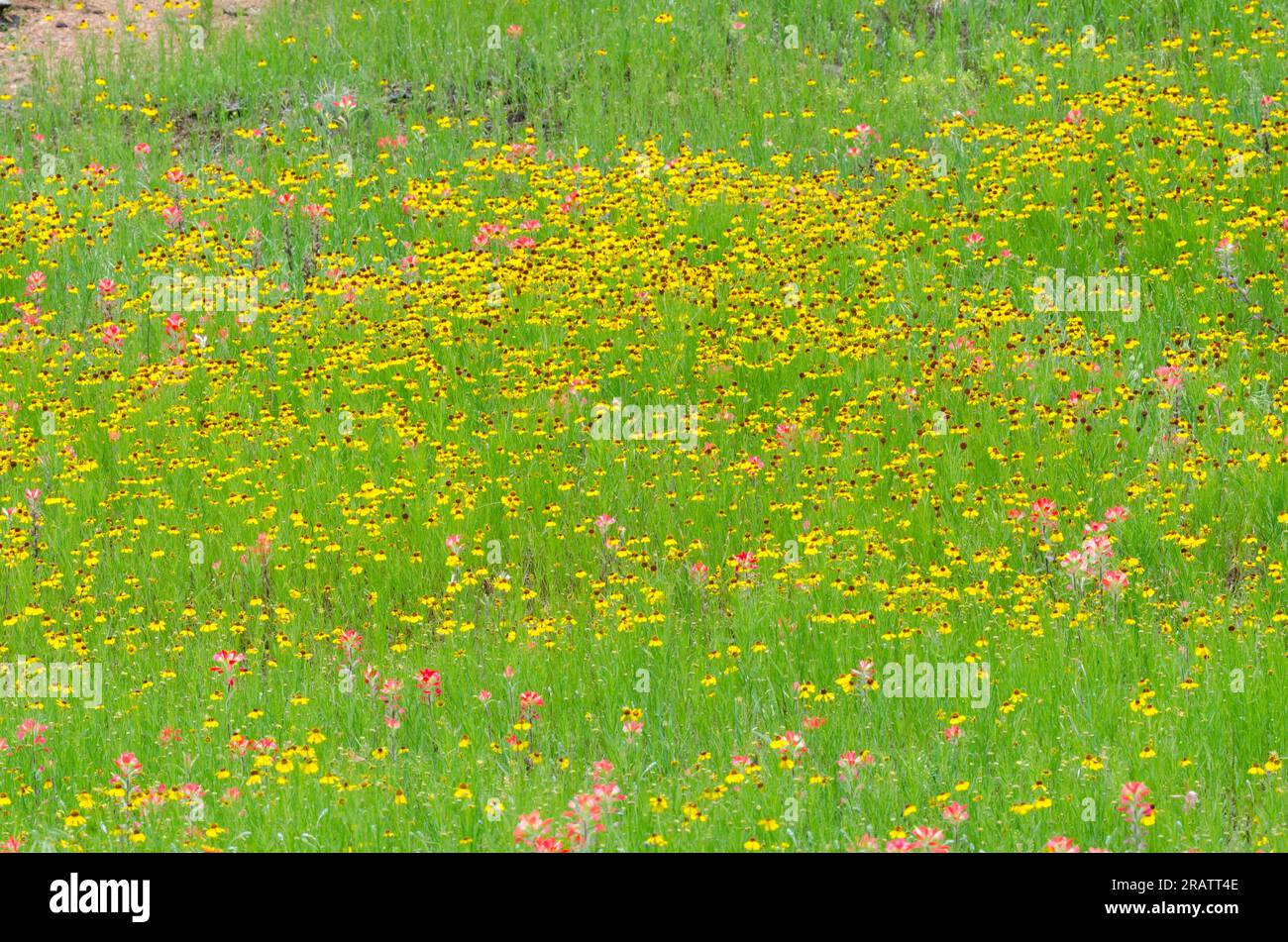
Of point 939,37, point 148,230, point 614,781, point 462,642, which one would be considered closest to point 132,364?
point 148,230

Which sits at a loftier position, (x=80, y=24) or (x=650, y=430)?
(x=80, y=24)

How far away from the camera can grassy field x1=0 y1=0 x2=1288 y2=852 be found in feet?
22.7

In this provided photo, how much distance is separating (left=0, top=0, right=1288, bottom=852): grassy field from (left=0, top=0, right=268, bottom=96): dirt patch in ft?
0.96

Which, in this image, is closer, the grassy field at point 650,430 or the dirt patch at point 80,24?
the grassy field at point 650,430

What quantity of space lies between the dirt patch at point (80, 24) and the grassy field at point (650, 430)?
29cm

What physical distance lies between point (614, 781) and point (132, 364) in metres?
7.15

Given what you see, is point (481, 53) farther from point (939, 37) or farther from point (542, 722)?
point (542, 722)

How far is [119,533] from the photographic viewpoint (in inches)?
404

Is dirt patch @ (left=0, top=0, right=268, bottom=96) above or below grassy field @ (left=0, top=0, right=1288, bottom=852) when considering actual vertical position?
above

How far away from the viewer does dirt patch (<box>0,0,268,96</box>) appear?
18.3m

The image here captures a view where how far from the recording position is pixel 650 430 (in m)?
10.9

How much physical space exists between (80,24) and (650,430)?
11.1m

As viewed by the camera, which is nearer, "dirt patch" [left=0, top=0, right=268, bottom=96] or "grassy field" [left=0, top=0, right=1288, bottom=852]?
"grassy field" [left=0, top=0, right=1288, bottom=852]

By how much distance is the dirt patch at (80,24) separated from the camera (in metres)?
18.3
